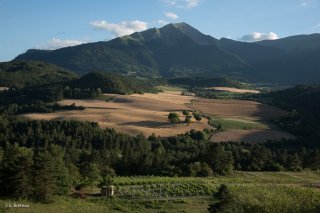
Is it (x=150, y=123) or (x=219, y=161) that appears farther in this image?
(x=150, y=123)

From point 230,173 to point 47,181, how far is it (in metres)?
36.0

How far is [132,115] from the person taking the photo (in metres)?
155

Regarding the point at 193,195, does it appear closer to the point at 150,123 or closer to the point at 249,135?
the point at 249,135

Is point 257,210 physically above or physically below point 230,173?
above

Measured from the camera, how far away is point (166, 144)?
118188 mm

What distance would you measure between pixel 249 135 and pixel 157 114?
3558cm

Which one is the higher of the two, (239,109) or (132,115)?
(239,109)

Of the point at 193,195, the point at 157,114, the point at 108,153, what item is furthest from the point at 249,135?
the point at 193,195

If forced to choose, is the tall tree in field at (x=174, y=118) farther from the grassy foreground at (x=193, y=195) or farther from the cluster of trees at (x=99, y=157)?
the grassy foreground at (x=193, y=195)

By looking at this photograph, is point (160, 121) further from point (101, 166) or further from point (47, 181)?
point (47, 181)

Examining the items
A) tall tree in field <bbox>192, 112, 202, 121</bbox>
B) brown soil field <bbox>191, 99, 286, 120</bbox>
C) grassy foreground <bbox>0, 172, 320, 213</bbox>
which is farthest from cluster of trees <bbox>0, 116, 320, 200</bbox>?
brown soil field <bbox>191, 99, 286, 120</bbox>

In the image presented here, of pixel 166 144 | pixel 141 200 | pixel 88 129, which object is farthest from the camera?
pixel 88 129

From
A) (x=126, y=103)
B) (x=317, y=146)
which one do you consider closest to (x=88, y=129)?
(x=126, y=103)

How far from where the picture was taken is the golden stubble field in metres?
134
